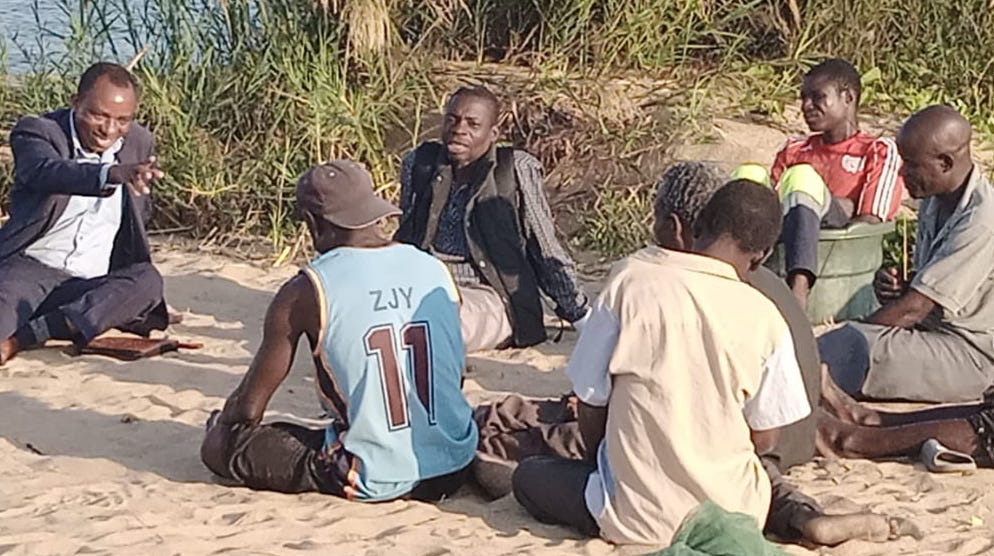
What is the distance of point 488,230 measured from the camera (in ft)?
23.2

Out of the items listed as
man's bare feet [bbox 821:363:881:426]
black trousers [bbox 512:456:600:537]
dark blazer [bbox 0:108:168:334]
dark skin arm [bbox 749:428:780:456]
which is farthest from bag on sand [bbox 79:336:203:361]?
dark skin arm [bbox 749:428:780:456]

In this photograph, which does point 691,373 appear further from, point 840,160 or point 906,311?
point 840,160

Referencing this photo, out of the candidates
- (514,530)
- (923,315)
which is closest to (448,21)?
(923,315)

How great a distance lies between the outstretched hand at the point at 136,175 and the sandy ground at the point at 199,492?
835 millimetres

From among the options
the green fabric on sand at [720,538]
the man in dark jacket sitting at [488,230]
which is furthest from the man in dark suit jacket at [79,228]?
the green fabric on sand at [720,538]

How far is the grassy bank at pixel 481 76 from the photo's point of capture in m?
9.36

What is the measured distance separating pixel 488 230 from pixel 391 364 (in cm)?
238

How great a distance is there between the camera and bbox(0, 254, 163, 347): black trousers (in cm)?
686

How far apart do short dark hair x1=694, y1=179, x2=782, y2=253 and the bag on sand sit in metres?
3.43

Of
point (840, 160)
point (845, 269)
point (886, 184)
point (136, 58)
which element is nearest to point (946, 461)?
point (845, 269)

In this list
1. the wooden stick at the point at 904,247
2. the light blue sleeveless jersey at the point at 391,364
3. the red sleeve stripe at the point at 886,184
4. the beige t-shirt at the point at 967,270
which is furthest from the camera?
the wooden stick at the point at 904,247

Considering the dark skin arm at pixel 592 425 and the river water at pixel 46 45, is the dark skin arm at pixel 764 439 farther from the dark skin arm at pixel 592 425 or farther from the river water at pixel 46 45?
the river water at pixel 46 45

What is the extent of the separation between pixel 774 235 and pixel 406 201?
Result: 3.20 m

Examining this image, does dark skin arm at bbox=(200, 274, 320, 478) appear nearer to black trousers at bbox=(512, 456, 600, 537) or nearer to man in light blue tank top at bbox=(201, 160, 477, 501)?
man in light blue tank top at bbox=(201, 160, 477, 501)
